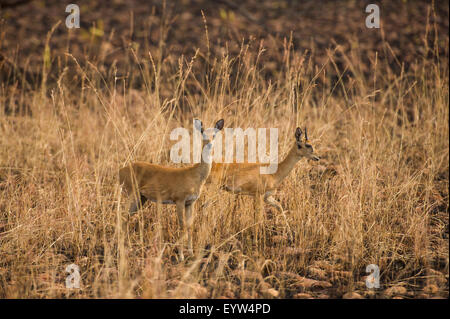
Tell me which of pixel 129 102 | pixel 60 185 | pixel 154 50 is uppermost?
pixel 154 50

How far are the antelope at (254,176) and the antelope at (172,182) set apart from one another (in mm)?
704

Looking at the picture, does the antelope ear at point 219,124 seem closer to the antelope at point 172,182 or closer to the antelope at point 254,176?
the antelope at point 172,182

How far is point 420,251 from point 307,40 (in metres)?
7.31

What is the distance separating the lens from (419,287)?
457 centimetres

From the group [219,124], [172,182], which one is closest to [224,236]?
[172,182]

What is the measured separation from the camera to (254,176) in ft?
17.7

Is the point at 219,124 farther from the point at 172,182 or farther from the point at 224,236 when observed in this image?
the point at 224,236

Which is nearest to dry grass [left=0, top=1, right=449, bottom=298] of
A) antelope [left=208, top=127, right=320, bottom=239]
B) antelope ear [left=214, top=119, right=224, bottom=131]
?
antelope [left=208, top=127, right=320, bottom=239]

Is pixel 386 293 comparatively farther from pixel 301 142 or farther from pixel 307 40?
pixel 307 40

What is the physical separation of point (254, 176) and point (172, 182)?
3.71ft
